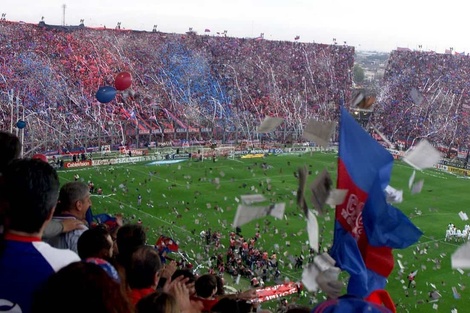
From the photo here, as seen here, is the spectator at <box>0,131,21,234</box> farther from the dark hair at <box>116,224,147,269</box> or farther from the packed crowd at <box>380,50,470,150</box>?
the packed crowd at <box>380,50,470,150</box>

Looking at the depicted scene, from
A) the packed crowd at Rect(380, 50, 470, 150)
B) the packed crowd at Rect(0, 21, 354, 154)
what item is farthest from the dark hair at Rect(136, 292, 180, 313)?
the packed crowd at Rect(380, 50, 470, 150)

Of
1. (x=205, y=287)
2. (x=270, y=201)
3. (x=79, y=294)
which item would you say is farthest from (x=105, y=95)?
(x=79, y=294)

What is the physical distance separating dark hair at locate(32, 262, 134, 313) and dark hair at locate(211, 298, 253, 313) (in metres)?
1.35

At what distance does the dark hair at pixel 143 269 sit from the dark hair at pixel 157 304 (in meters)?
0.68

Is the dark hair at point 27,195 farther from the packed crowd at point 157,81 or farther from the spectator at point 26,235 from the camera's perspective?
the packed crowd at point 157,81

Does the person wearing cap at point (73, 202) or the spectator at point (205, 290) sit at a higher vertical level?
the person wearing cap at point (73, 202)

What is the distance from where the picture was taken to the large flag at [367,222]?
10.7 ft

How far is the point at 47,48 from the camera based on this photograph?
3869 centimetres

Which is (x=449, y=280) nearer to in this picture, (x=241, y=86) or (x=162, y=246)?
(x=162, y=246)

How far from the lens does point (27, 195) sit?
2227 millimetres

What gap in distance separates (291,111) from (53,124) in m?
18.1

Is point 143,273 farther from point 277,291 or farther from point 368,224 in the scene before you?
point 277,291

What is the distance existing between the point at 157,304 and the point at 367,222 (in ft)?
4.71

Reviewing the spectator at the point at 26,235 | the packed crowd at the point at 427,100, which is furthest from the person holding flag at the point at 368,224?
the packed crowd at the point at 427,100
